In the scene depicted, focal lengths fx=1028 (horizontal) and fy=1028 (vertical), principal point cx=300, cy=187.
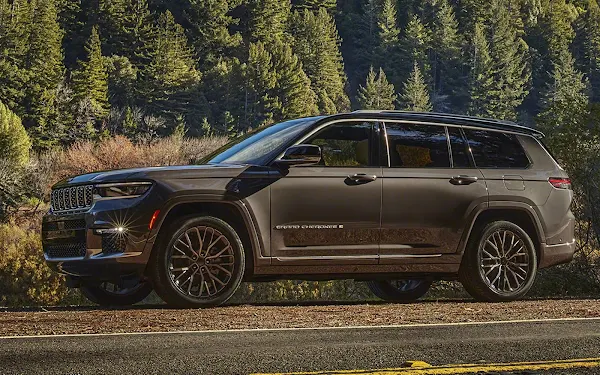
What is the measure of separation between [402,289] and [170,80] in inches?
5337

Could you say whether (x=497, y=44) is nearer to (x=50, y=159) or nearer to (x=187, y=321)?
(x=50, y=159)

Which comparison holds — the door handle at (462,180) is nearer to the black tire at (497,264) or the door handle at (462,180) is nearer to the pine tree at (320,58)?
the black tire at (497,264)

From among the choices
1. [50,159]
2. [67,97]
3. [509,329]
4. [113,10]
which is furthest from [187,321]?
[113,10]

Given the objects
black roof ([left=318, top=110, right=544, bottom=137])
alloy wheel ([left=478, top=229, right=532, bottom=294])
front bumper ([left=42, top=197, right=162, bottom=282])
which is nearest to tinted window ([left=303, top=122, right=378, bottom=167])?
black roof ([left=318, top=110, right=544, bottom=137])

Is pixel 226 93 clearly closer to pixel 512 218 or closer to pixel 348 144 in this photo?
pixel 512 218

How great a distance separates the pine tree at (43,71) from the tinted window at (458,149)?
108m

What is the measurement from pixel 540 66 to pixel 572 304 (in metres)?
196

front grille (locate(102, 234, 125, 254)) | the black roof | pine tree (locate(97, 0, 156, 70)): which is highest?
pine tree (locate(97, 0, 156, 70))

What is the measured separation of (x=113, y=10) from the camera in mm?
148625

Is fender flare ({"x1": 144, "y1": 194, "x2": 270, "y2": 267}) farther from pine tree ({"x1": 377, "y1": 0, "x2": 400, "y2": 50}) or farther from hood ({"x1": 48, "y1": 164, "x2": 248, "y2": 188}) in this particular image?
pine tree ({"x1": 377, "y1": 0, "x2": 400, "y2": 50})

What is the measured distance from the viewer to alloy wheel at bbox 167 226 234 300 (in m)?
8.84

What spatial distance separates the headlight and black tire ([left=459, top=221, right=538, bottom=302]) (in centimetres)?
337

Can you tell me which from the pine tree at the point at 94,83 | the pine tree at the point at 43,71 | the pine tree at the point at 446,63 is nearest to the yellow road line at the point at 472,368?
the pine tree at the point at 43,71

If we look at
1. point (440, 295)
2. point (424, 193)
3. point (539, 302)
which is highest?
point (424, 193)
